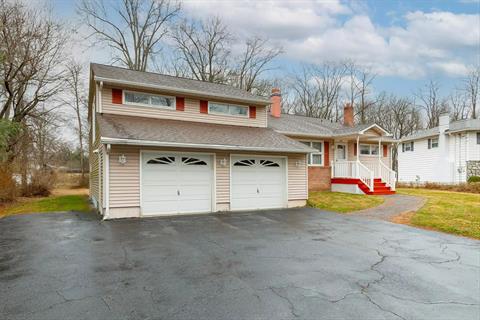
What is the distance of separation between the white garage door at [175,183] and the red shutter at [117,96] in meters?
3.13

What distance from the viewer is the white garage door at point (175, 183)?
10.6 meters

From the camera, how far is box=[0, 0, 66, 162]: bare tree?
57.1 feet

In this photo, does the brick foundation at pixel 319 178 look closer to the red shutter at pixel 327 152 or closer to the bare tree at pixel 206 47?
the red shutter at pixel 327 152

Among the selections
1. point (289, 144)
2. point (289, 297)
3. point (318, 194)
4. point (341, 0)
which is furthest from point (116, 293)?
point (341, 0)

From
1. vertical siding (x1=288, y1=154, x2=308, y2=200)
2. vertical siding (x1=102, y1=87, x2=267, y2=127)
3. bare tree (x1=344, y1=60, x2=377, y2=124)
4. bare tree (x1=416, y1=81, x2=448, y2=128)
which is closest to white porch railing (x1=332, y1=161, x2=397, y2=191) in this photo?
vertical siding (x1=288, y1=154, x2=308, y2=200)

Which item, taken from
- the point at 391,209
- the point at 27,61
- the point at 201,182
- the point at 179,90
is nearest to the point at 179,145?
the point at 201,182

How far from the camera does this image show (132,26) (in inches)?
1043

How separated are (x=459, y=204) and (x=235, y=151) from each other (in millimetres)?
9556

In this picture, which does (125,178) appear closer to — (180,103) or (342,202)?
(180,103)

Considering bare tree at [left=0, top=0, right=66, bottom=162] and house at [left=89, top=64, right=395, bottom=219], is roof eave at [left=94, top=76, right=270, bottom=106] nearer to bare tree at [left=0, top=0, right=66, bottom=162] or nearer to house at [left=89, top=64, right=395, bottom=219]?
house at [left=89, top=64, right=395, bottom=219]

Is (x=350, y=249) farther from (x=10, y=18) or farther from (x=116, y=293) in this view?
(x=10, y=18)

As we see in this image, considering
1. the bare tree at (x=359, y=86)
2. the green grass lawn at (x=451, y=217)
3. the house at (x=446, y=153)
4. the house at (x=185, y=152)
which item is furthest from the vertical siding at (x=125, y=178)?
the bare tree at (x=359, y=86)

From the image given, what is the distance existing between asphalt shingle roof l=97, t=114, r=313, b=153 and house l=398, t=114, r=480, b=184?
16941 millimetres

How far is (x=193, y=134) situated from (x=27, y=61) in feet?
44.5
